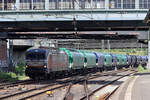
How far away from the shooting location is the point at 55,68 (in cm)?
2575

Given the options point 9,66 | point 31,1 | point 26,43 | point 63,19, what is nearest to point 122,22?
point 63,19

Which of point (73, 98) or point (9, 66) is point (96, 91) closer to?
point (73, 98)

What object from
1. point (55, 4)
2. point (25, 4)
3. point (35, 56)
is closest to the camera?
point (35, 56)

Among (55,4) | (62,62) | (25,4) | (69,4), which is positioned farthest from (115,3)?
(25,4)

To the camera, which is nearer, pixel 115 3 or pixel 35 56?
pixel 35 56

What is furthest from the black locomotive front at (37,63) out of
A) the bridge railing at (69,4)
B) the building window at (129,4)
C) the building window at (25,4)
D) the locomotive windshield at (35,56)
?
the building window at (129,4)

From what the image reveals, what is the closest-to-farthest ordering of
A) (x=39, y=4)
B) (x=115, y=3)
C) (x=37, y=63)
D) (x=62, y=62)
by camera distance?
(x=37, y=63) → (x=62, y=62) → (x=115, y=3) → (x=39, y=4)

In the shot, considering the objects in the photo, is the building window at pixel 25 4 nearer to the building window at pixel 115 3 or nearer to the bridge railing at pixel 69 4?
the bridge railing at pixel 69 4

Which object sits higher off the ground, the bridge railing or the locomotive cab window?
the bridge railing

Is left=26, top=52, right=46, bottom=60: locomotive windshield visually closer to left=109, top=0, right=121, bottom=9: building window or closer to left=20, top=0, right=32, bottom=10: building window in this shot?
left=20, top=0, right=32, bottom=10: building window

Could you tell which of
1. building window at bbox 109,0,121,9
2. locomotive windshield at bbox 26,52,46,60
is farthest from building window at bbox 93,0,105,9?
locomotive windshield at bbox 26,52,46,60

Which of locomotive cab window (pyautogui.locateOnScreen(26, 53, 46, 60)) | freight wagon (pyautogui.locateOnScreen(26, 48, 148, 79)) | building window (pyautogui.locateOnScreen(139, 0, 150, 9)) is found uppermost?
building window (pyautogui.locateOnScreen(139, 0, 150, 9))

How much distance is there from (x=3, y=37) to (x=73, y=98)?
21308 millimetres

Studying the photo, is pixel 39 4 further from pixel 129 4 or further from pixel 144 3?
pixel 144 3
